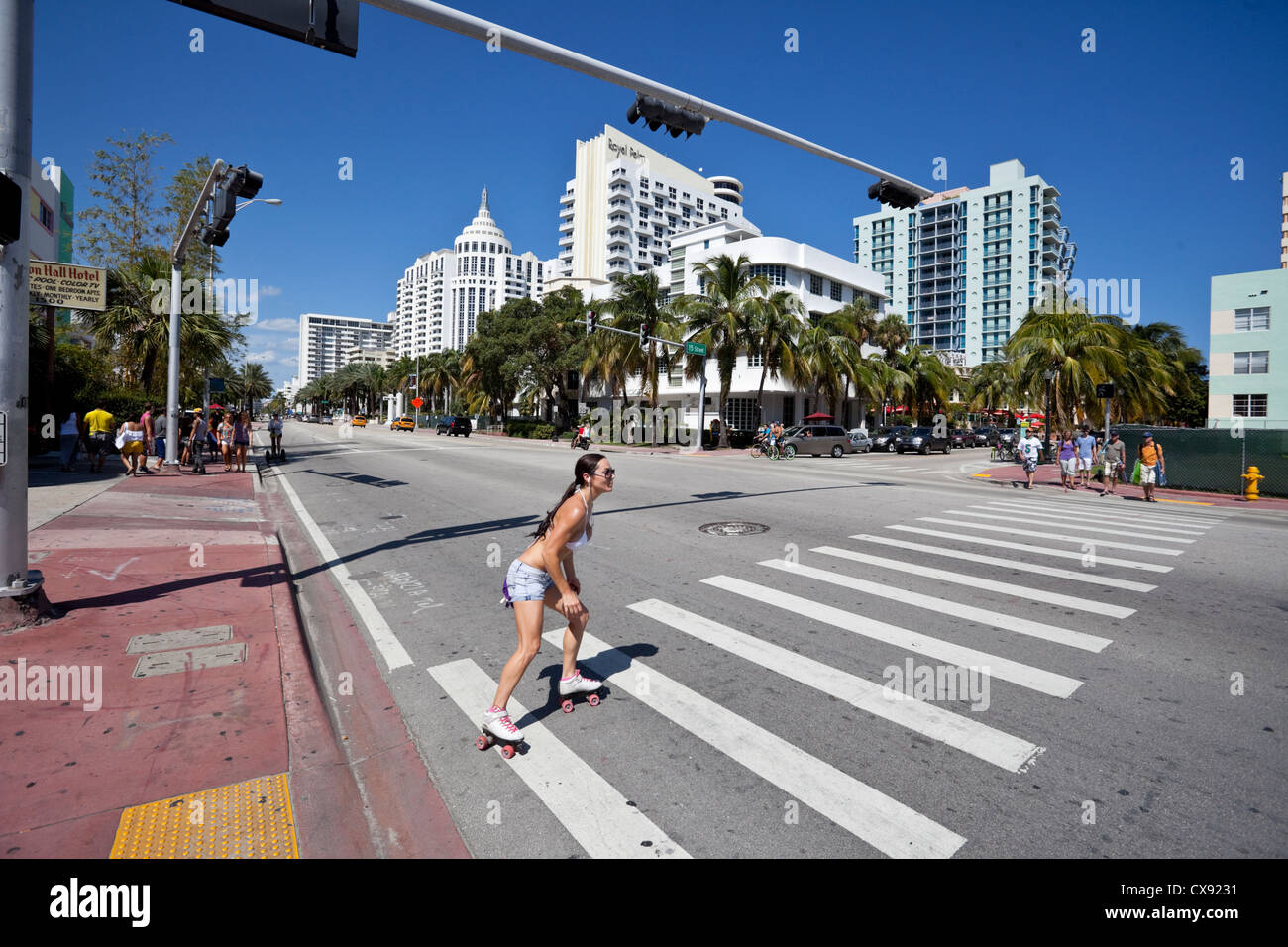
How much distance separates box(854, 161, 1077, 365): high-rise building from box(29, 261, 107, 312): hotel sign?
109782 millimetres

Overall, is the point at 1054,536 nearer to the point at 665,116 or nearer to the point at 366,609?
the point at 665,116

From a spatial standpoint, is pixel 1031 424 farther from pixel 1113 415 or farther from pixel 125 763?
pixel 125 763

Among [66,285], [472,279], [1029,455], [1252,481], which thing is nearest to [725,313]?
[1029,455]

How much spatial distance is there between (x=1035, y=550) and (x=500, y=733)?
8121mm

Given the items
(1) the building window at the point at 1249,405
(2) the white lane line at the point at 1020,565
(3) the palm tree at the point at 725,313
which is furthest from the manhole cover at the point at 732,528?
(1) the building window at the point at 1249,405

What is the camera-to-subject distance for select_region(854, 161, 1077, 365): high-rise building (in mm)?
111875

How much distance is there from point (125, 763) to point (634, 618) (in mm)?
3704

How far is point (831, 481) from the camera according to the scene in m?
19.6

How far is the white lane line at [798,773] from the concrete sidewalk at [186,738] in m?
1.52

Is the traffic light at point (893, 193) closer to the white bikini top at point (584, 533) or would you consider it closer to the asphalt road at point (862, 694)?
the asphalt road at point (862, 694)

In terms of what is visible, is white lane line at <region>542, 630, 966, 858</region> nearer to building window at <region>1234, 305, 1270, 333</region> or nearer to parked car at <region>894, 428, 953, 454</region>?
parked car at <region>894, 428, 953, 454</region>
